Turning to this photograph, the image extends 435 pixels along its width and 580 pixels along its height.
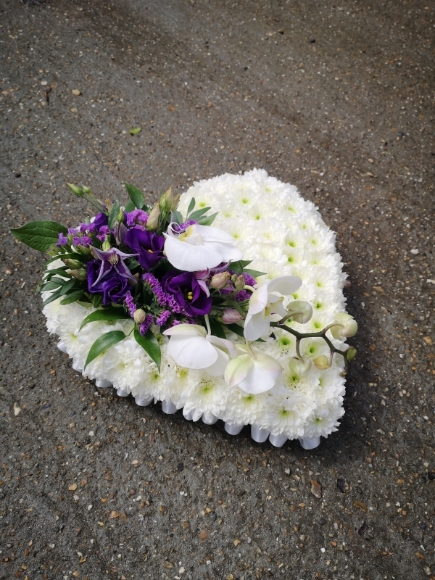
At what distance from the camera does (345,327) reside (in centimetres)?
124

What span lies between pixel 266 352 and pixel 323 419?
10.6 inches

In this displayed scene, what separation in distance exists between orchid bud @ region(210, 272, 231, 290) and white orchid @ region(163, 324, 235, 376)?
0.12m

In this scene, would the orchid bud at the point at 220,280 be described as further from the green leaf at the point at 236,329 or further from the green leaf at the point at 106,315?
the green leaf at the point at 106,315

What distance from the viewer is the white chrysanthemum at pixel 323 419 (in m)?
1.37

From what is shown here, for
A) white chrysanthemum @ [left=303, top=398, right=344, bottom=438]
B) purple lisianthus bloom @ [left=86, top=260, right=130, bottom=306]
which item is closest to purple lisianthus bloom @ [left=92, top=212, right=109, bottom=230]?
purple lisianthus bloom @ [left=86, top=260, right=130, bottom=306]

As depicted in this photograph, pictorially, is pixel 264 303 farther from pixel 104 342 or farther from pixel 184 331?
pixel 104 342

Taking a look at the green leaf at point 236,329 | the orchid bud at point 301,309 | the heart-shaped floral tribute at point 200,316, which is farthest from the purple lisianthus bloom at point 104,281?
the orchid bud at point 301,309

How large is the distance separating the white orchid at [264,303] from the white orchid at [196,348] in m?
0.07

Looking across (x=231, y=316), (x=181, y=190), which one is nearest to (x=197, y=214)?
(x=231, y=316)

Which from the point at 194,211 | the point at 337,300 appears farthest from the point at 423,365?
the point at 194,211

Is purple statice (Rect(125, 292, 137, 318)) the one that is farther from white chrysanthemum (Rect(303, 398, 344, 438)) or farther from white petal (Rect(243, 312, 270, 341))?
white chrysanthemum (Rect(303, 398, 344, 438))

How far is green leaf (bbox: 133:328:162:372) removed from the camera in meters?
1.29

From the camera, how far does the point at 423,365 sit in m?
1.87

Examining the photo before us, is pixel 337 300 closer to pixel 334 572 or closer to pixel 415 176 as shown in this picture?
pixel 334 572
